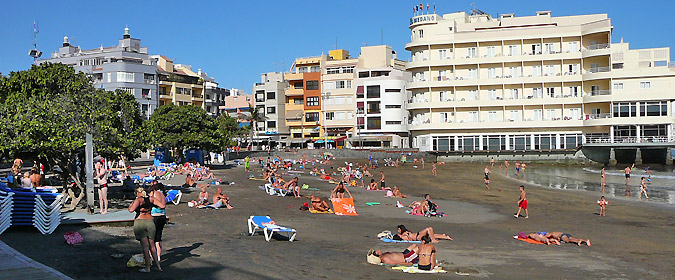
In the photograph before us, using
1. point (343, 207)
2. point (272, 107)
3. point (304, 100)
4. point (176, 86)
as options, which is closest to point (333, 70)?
point (304, 100)

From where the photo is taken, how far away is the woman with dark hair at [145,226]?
10.4m

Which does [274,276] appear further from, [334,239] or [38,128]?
[38,128]

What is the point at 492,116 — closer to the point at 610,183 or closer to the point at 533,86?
the point at 533,86

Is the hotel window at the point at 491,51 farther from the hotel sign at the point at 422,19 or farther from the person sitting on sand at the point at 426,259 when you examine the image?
the person sitting on sand at the point at 426,259

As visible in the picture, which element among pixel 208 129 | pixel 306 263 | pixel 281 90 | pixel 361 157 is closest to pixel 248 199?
pixel 306 263

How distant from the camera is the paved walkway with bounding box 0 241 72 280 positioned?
9.35m

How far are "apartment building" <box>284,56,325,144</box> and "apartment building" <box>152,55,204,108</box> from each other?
48.1 ft

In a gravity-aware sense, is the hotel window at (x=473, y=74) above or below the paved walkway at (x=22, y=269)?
above

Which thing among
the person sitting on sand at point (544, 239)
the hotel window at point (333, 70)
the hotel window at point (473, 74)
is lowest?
the person sitting on sand at point (544, 239)

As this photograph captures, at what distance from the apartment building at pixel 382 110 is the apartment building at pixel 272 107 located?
16.6 m

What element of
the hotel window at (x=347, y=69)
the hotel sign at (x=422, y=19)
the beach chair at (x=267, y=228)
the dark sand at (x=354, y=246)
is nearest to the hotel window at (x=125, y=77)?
the hotel window at (x=347, y=69)

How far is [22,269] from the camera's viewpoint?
9773mm

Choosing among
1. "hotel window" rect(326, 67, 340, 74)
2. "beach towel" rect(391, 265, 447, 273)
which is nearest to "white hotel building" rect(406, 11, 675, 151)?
"hotel window" rect(326, 67, 340, 74)

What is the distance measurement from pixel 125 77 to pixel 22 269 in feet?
244
